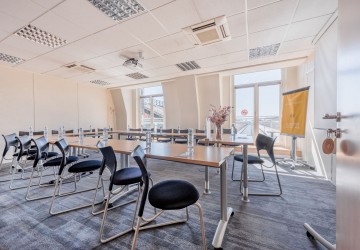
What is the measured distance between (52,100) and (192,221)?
20.3 ft

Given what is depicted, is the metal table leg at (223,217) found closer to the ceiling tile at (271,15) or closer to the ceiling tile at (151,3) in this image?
the ceiling tile at (151,3)

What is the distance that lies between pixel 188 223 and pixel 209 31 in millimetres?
2928

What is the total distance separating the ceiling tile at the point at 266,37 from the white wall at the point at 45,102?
6176 mm

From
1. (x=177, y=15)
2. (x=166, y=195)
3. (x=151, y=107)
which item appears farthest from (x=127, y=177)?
(x=151, y=107)

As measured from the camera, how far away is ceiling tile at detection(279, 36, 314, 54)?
3.44 m

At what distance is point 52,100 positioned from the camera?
5.77m

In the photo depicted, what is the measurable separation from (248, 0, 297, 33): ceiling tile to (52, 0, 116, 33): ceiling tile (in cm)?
221

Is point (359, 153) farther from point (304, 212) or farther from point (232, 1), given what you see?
point (232, 1)

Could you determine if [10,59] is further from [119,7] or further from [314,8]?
[314,8]

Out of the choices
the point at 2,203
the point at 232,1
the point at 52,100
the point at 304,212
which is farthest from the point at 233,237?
the point at 52,100

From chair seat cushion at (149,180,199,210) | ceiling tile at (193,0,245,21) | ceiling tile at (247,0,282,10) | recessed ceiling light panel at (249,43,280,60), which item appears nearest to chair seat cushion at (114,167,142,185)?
chair seat cushion at (149,180,199,210)

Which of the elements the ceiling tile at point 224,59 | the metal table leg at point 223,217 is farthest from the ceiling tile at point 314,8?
the metal table leg at point 223,217

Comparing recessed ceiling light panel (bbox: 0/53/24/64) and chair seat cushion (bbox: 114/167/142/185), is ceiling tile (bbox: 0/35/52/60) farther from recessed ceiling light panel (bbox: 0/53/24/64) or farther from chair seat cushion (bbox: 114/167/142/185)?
chair seat cushion (bbox: 114/167/142/185)

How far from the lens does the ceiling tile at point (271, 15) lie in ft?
7.78
